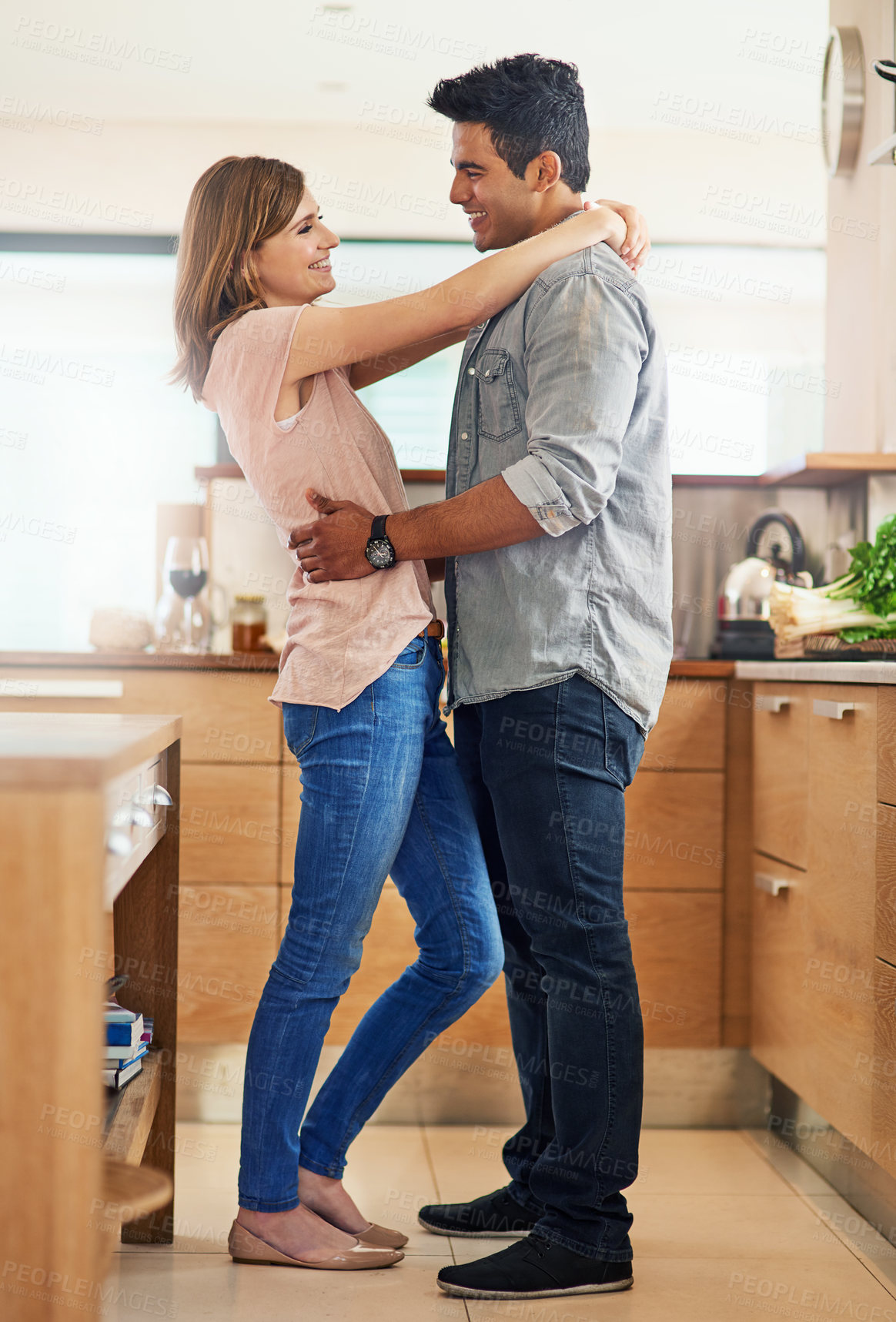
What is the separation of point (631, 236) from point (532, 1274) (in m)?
1.34

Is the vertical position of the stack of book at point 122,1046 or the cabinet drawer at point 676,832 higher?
the cabinet drawer at point 676,832

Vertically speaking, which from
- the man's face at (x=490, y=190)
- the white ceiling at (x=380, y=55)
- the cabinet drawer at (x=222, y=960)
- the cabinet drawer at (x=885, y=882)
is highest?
the white ceiling at (x=380, y=55)

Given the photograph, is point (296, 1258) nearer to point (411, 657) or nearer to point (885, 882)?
point (411, 657)

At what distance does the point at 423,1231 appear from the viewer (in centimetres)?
178

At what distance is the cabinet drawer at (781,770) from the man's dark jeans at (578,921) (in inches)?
26.1

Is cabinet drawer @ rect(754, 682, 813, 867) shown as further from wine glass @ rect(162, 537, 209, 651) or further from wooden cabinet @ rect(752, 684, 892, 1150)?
wine glass @ rect(162, 537, 209, 651)

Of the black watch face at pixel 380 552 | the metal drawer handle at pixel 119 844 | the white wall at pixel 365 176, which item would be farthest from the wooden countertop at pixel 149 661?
the white wall at pixel 365 176

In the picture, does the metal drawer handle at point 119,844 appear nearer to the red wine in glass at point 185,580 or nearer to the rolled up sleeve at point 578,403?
the rolled up sleeve at point 578,403

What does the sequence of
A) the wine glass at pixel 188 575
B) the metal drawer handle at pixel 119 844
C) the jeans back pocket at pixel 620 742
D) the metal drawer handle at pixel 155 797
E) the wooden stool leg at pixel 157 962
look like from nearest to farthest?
1. the metal drawer handle at pixel 119 844
2. the metal drawer handle at pixel 155 797
3. the jeans back pocket at pixel 620 742
4. the wooden stool leg at pixel 157 962
5. the wine glass at pixel 188 575

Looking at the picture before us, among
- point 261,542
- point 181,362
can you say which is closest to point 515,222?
point 181,362

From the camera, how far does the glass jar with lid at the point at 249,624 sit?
8.84ft

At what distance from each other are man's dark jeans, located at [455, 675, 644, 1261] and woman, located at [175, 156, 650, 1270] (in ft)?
0.44

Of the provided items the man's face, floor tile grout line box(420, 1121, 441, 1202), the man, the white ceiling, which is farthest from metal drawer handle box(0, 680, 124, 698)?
the white ceiling

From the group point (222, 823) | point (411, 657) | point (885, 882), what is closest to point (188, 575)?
point (222, 823)
